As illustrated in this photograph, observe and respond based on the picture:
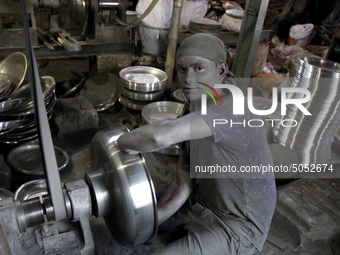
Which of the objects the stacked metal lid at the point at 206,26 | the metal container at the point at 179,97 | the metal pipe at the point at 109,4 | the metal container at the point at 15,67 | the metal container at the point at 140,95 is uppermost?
the metal pipe at the point at 109,4

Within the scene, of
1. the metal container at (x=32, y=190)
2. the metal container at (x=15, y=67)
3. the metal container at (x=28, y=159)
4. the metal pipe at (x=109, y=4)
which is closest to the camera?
the metal container at (x=32, y=190)

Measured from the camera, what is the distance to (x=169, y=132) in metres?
1.34

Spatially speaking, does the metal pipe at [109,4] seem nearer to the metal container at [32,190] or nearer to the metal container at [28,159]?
the metal container at [28,159]

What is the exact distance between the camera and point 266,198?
66.0 inches

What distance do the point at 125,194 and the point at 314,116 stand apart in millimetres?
2084

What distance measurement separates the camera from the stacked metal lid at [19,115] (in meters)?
2.52

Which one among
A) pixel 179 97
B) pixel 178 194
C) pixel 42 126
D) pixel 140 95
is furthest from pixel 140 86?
pixel 42 126

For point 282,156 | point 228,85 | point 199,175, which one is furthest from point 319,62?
point 199,175

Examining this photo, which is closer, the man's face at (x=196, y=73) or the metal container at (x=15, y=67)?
the man's face at (x=196, y=73)

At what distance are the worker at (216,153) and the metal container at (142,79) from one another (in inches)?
74.7

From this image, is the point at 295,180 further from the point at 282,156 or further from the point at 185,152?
the point at 185,152

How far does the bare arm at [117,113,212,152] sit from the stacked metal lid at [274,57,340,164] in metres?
1.69

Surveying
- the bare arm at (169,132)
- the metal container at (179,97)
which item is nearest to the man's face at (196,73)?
the bare arm at (169,132)

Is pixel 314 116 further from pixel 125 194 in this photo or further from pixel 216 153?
pixel 125 194
